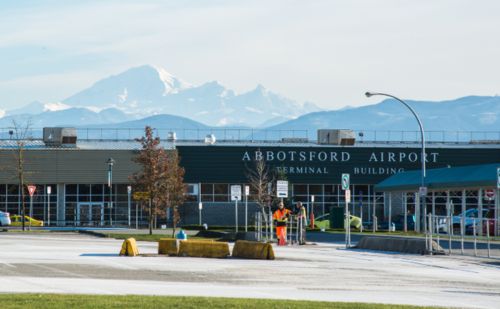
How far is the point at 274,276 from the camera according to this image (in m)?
28.0

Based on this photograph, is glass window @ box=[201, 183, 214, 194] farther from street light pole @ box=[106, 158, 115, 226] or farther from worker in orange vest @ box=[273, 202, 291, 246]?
worker in orange vest @ box=[273, 202, 291, 246]

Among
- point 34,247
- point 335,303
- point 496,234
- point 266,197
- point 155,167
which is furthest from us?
point 266,197

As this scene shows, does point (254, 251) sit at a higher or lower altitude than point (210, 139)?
lower

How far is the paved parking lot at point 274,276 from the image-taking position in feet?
75.1

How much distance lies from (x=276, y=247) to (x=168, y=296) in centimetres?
2373

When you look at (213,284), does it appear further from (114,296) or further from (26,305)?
(26,305)

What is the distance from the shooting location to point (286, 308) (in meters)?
19.2

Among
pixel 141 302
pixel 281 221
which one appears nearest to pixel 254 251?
pixel 281 221

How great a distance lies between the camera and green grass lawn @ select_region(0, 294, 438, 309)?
1902 cm

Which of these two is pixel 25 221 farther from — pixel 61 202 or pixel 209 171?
pixel 209 171

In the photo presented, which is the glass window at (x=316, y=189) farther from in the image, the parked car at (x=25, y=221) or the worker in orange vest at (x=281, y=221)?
the worker in orange vest at (x=281, y=221)

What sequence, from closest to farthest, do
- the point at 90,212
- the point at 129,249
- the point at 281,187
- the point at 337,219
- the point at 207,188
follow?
1. the point at 129,249
2. the point at 281,187
3. the point at 337,219
4. the point at 90,212
5. the point at 207,188

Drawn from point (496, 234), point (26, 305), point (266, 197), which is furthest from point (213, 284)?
point (266, 197)

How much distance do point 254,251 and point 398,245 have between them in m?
8.97
